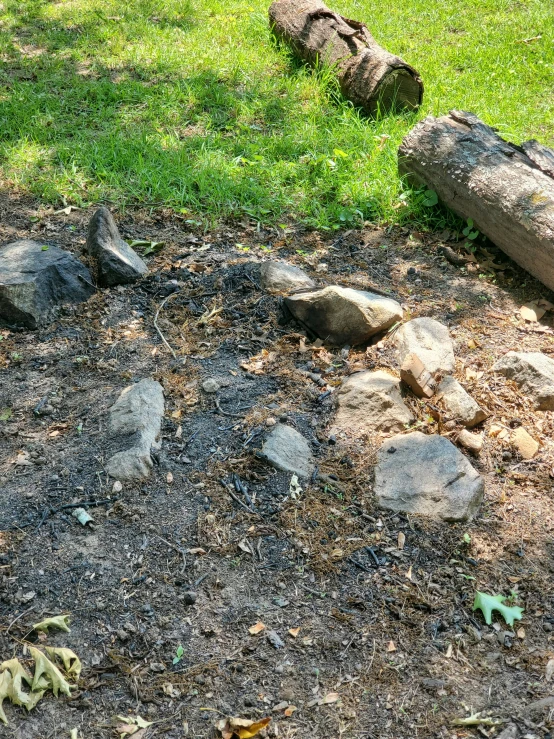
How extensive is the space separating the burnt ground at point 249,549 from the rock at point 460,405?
0.09 m

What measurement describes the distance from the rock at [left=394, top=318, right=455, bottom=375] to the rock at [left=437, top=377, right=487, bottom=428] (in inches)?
5.1

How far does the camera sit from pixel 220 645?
7.97ft

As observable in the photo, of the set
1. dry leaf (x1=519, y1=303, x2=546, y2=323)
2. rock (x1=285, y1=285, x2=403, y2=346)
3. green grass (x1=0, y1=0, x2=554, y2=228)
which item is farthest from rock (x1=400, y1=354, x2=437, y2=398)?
green grass (x1=0, y1=0, x2=554, y2=228)

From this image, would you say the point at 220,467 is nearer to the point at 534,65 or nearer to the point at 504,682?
the point at 504,682

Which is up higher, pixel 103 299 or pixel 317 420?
pixel 317 420

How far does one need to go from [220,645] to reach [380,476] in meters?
0.98

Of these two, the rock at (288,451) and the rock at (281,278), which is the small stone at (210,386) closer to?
the rock at (288,451)

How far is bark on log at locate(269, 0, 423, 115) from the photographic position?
243 inches

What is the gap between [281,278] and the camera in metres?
4.11

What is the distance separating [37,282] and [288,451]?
1.77 metres

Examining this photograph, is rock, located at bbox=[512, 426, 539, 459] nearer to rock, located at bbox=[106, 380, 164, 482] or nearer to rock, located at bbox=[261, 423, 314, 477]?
rock, located at bbox=[261, 423, 314, 477]

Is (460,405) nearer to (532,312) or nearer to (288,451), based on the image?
(288,451)

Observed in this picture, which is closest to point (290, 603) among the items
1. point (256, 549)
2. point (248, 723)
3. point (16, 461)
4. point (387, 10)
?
point (256, 549)

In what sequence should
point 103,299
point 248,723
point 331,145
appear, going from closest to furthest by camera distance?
1. point 248,723
2. point 103,299
3. point 331,145
